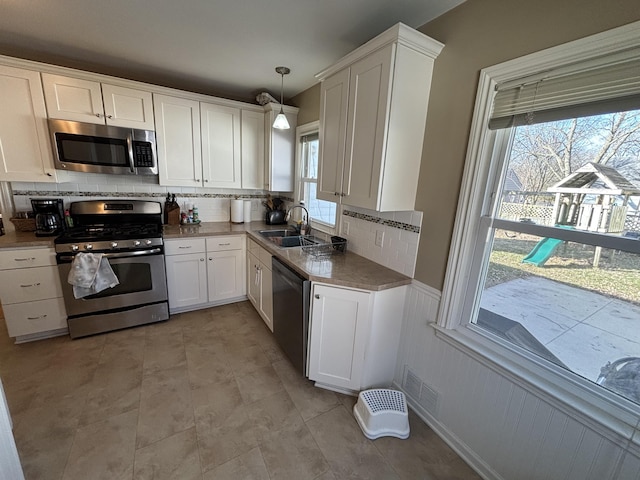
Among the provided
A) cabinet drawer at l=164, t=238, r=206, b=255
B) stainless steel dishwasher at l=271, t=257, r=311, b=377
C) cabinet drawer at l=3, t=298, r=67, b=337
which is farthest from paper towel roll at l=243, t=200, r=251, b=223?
cabinet drawer at l=3, t=298, r=67, b=337

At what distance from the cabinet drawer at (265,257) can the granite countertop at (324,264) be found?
5 centimetres

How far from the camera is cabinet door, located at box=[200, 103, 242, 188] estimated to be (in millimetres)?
2982

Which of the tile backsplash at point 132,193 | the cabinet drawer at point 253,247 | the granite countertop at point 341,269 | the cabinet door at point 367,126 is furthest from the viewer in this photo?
the cabinet drawer at point 253,247

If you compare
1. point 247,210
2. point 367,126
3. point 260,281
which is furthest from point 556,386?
point 247,210

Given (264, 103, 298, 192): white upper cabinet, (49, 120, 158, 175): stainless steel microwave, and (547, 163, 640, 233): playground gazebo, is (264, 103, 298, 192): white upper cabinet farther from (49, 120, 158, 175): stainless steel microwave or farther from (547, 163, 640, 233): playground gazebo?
(547, 163, 640, 233): playground gazebo

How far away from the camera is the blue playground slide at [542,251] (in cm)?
126

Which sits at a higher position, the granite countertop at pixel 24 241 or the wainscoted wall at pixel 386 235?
the wainscoted wall at pixel 386 235

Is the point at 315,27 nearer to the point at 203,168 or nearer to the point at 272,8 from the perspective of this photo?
the point at 272,8

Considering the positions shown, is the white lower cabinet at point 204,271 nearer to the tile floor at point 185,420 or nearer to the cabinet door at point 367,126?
the tile floor at point 185,420

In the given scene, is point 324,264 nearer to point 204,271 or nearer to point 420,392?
point 420,392

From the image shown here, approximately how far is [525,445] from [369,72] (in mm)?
2165

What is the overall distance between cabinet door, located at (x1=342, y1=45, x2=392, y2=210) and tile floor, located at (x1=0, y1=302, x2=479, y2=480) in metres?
1.46

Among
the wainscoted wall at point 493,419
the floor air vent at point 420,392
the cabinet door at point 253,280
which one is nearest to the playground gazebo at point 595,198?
the wainscoted wall at point 493,419

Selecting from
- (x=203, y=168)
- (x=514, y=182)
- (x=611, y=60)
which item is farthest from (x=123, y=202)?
(x=611, y=60)
